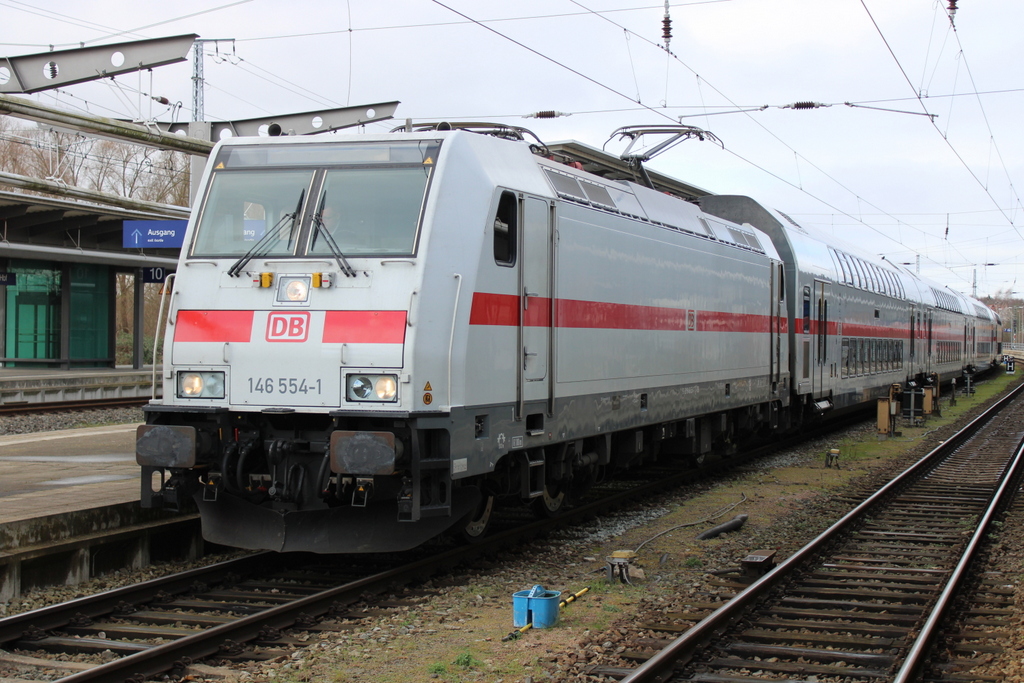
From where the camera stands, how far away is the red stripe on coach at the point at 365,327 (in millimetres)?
7391

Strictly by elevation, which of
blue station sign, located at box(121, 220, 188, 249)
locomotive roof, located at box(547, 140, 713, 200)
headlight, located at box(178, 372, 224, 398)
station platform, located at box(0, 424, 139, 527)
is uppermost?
locomotive roof, located at box(547, 140, 713, 200)

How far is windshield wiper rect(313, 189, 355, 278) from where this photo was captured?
7.69 meters

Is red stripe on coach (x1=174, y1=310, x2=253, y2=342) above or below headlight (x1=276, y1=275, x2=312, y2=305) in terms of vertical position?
below

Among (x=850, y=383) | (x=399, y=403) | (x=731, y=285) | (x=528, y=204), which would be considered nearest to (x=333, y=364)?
(x=399, y=403)

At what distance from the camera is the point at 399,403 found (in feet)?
23.9

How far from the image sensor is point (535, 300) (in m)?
8.91

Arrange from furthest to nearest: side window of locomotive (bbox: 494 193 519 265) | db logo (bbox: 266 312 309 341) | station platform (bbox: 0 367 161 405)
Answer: station platform (bbox: 0 367 161 405)
side window of locomotive (bbox: 494 193 519 265)
db logo (bbox: 266 312 309 341)

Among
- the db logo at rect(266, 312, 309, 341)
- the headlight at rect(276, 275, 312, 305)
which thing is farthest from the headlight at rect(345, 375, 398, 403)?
the headlight at rect(276, 275, 312, 305)

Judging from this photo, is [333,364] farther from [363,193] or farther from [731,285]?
[731,285]

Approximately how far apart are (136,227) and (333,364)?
9.29 meters

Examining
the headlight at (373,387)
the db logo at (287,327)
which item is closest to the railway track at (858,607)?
the headlight at (373,387)

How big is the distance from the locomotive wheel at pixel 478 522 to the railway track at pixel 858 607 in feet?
A: 7.76

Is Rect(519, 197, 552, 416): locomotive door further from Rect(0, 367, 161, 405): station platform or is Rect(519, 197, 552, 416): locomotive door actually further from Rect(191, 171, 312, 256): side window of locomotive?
Rect(0, 367, 161, 405): station platform

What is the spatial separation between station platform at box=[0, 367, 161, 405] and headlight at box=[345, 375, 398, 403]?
589 inches
